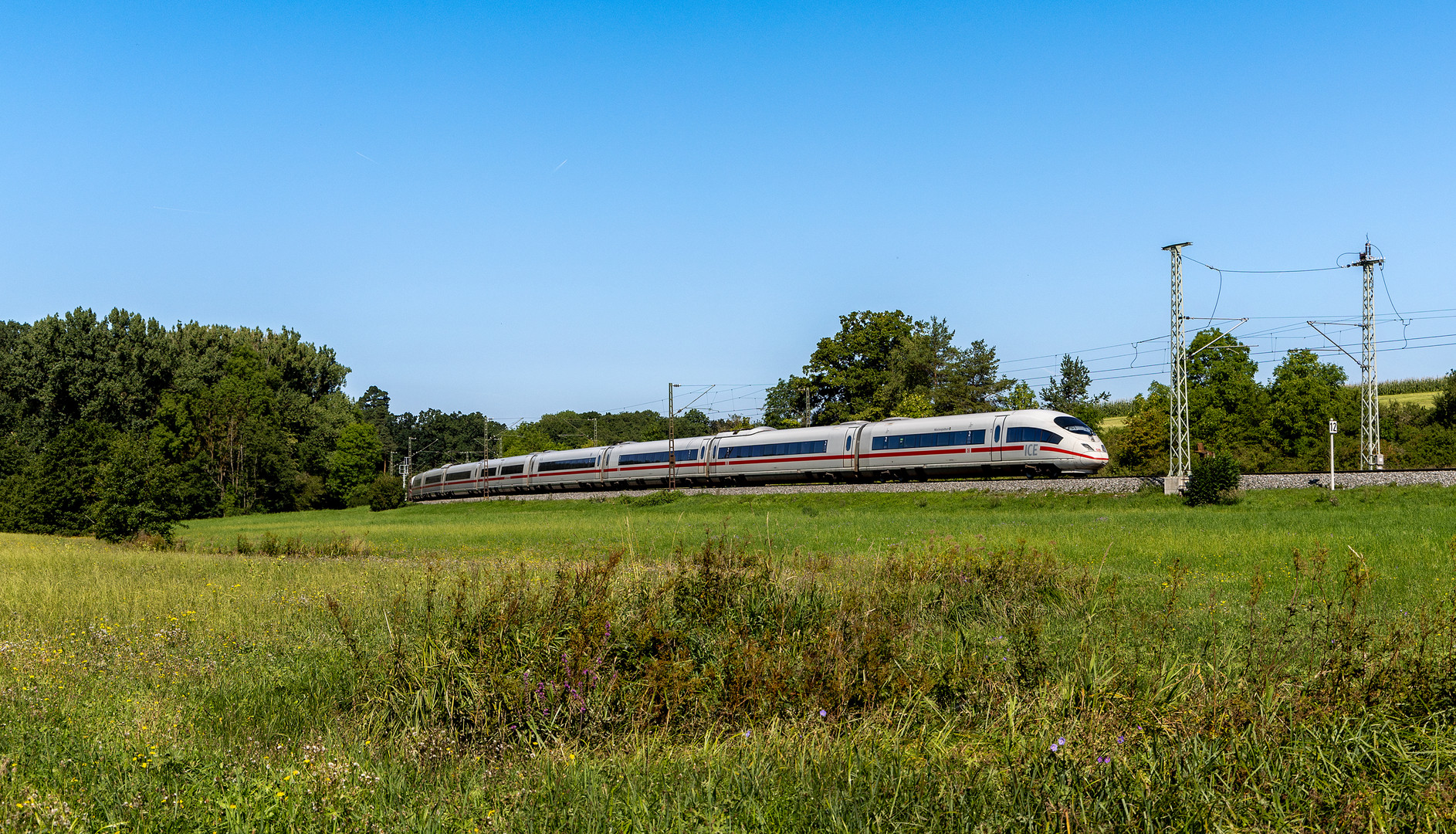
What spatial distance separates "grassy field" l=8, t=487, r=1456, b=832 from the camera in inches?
156

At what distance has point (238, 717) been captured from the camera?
5.93 meters

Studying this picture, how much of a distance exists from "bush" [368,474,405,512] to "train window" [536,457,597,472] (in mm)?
11238

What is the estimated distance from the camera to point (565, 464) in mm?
58219

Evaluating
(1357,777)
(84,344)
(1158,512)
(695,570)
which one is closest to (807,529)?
(1158,512)

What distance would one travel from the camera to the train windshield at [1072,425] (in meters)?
36.0

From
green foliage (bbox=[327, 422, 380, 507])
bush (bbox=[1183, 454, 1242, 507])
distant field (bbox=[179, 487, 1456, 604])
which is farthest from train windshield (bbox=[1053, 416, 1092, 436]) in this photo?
green foliage (bbox=[327, 422, 380, 507])

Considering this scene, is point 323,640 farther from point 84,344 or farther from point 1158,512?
point 84,344

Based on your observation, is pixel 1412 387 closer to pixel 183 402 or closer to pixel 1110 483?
pixel 1110 483

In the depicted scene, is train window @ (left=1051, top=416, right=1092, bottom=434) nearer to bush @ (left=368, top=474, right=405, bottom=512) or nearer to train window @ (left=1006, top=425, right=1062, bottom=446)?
train window @ (left=1006, top=425, right=1062, bottom=446)

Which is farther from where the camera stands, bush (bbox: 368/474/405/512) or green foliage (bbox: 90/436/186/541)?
bush (bbox: 368/474/405/512)

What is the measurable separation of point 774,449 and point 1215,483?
20.9 m

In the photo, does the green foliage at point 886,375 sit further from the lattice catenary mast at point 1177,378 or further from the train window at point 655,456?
the lattice catenary mast at point 1177,378

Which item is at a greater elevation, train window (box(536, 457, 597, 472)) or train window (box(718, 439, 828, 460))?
train window (box(718, 439, 828, 460))

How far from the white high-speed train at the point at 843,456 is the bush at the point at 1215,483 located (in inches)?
242
